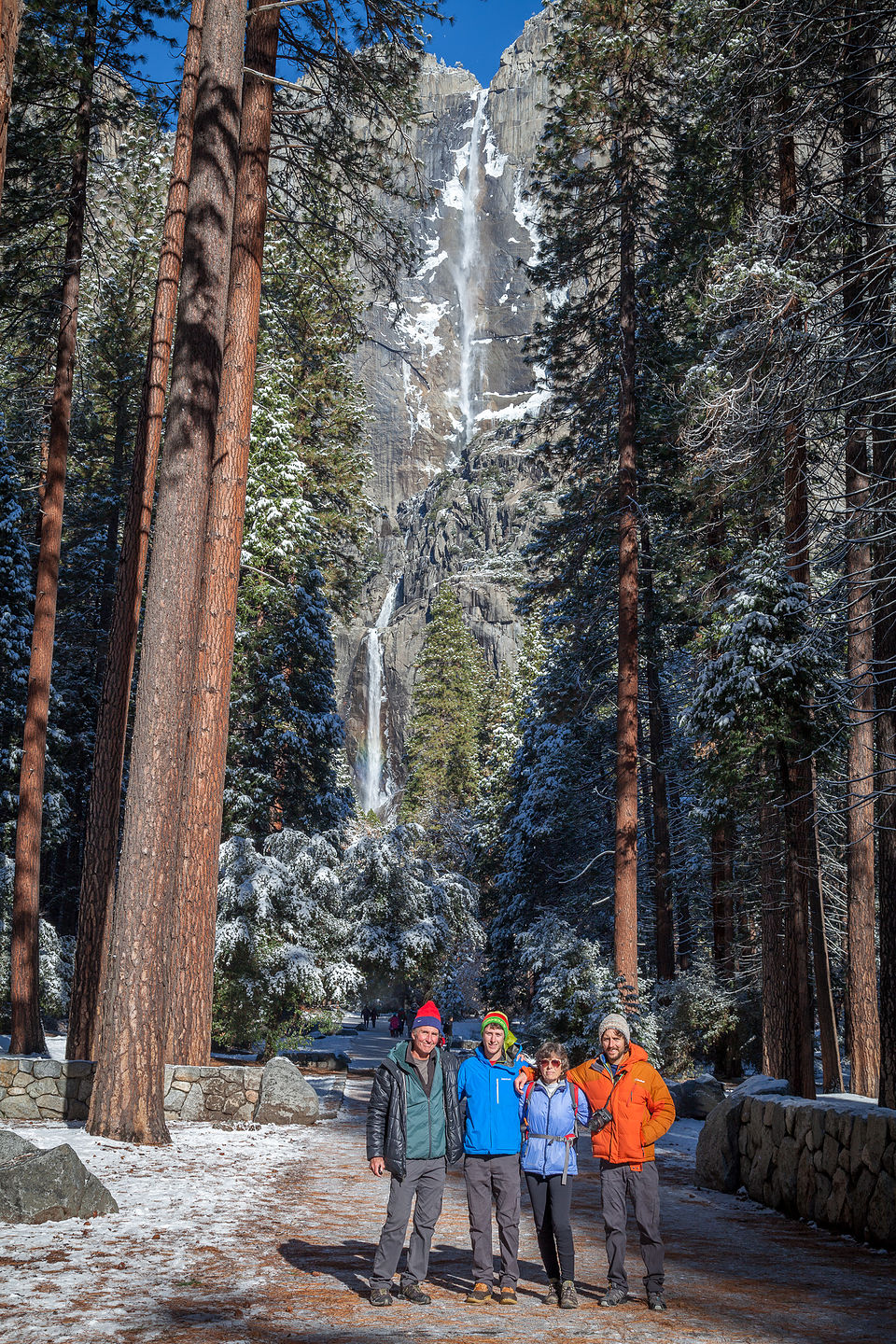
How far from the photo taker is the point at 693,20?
11750 mm

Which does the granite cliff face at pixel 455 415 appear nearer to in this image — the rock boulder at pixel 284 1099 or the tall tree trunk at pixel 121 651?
the tall tree trunk at pixel 121 651

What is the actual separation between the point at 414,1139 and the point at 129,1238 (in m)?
1.59

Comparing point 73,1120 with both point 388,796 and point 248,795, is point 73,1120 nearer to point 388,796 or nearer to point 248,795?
point 248,795

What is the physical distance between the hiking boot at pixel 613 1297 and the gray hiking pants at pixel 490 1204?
1.39 feet

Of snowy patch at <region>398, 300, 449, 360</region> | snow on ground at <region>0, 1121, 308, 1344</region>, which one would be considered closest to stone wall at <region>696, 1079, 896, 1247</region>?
snow on ground at <region>0, 1121, 308, 1344</region>

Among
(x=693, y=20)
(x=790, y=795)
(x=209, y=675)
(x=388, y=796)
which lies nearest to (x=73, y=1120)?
(x=209, y=675)

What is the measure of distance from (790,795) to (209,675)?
231 inches

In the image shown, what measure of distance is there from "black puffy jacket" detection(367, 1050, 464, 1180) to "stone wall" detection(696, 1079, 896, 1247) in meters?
3.42

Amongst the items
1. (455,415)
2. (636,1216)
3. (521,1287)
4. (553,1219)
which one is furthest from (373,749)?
(636,1216)

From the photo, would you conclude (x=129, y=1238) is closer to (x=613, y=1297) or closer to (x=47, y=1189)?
(x=47, y=1189)

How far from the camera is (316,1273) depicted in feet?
15.5

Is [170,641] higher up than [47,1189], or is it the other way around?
[170,641]

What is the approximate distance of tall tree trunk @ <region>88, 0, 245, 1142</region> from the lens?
745 cm

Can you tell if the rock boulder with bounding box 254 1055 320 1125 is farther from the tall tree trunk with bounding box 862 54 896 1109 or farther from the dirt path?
the tall tree trunk with bounding box 862 54 896 1109
